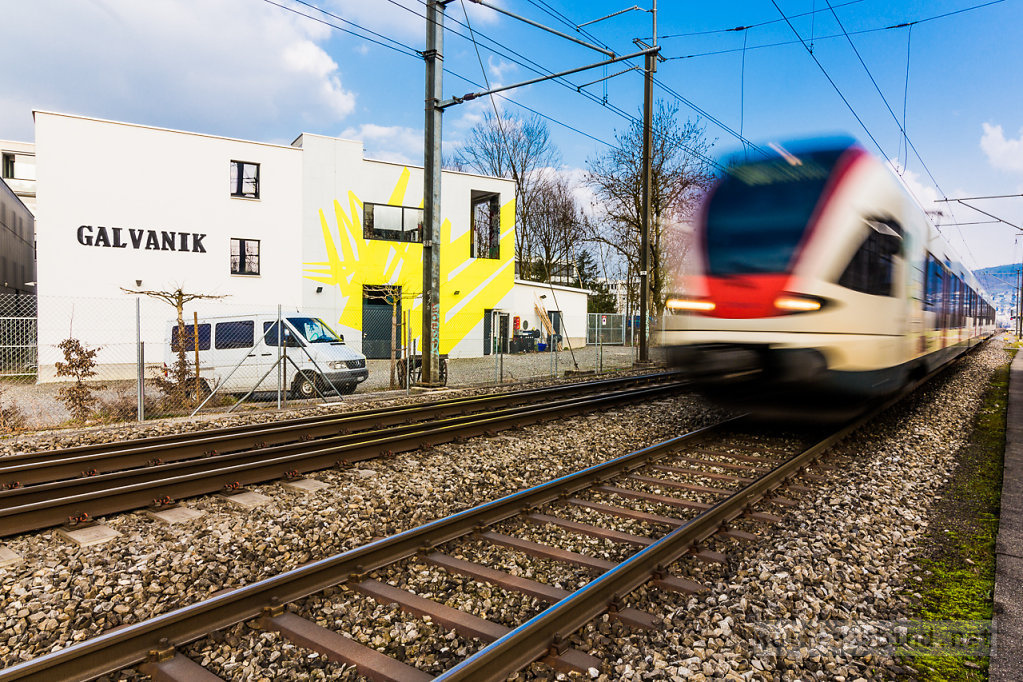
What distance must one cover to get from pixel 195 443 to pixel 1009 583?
7.64m

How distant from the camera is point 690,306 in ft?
27.3

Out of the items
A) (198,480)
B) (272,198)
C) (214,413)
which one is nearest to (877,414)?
(198,480)

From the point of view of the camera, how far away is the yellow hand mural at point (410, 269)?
84.5 feet

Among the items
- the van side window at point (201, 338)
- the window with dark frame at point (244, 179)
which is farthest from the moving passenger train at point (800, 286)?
the window with dark frame at point (244, 179)

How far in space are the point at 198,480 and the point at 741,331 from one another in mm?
5973

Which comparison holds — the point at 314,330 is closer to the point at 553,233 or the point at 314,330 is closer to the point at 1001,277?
the point at 553,233

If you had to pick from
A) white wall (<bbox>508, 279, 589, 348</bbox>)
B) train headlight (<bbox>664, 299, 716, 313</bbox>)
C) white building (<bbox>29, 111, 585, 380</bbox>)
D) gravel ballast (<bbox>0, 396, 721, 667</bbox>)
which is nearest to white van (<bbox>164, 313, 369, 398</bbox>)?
white building (<bbox>29, 111, 585, 380</bbox>)

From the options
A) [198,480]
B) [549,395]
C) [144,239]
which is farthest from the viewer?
[144,239]

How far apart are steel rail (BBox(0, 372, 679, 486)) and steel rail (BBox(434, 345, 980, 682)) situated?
5292 mm

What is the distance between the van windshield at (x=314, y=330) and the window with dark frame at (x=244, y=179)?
39.2ft

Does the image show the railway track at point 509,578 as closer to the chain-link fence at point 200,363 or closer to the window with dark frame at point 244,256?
the chain-link fence at point 200,363

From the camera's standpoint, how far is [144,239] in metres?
22.3

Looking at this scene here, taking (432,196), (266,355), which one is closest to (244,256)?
(266,355)

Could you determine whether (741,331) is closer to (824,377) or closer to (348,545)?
(824,377)
